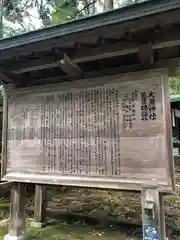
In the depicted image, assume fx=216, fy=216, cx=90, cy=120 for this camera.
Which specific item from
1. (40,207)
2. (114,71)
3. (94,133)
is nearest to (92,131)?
(94,133)

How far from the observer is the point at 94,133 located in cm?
323

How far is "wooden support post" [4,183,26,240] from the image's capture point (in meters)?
3.79

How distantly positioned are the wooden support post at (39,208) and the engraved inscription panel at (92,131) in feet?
4.56

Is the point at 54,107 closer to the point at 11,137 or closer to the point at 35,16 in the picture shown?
the point at 11,137

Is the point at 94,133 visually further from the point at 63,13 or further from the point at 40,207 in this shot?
the point at 63,13

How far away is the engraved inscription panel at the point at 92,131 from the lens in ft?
9.58

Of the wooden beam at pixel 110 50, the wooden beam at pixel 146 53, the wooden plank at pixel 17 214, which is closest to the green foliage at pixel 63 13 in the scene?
the wooden beam at pixel 110 50

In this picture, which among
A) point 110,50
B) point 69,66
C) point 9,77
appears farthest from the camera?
point 9,77

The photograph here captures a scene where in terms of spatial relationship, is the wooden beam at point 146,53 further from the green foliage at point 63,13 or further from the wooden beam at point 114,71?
the green foliage at point 63,13

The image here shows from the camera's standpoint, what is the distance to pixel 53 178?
11.1 ft

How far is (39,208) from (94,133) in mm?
2725

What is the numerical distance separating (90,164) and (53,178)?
668 mm

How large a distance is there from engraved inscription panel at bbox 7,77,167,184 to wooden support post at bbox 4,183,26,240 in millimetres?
400

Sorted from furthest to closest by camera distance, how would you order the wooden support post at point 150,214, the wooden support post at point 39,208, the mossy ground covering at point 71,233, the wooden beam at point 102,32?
the wooden support post at point 39,208 < the mossy ground covering at point 71,233 < the wooden support post at point 150,214 < the wooden beam at point 102,32
